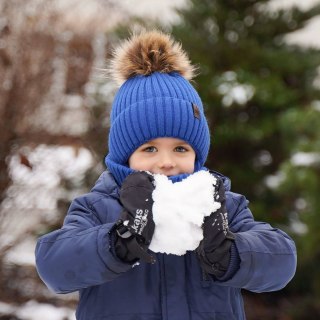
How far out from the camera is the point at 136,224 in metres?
1.47

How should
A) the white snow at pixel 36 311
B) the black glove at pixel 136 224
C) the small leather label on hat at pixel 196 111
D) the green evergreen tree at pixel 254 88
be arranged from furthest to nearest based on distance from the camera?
the green evergreen tree at pixel 254 88
the white snow at pixel 36 311
the small leather label on hat at pixel 196 111
the black glove at pixel 136 224

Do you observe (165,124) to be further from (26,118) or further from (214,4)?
(214,4)

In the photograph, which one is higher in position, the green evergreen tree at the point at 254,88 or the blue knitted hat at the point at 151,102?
the green evergreen tree at the point at 254,88

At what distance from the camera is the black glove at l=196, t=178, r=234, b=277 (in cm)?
152

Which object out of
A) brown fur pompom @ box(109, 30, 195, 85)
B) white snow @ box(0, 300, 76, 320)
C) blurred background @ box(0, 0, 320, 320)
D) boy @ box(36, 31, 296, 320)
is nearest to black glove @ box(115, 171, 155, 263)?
boy @ box(36, 31, 296, 320)

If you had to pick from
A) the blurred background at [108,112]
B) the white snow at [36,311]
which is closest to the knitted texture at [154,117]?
the blurred background at [108,112]

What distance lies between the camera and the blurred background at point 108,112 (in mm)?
4516

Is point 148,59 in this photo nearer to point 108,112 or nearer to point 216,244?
point 216,244

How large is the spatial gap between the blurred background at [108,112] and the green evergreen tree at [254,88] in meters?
0.01

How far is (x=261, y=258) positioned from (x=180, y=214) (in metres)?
0.26


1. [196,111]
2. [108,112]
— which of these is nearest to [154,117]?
[196,111]

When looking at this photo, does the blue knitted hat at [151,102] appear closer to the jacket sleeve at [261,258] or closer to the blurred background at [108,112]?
the jacket sleeve at [261,258]

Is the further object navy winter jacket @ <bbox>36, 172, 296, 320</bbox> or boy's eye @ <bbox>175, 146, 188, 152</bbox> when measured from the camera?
boy's eye @ <bbox>175, 146, 188, 152</bbox>

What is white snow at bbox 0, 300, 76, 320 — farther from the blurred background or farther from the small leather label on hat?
the small leather label on hat
